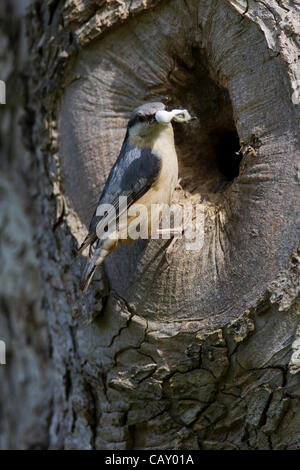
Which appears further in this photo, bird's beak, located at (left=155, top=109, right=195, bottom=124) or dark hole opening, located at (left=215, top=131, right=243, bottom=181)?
dark hole opening, located at (left=215, top=131, right=243, bottom=181)

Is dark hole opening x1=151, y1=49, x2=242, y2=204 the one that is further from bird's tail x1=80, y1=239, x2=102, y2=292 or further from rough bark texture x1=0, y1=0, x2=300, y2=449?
bird's tail x1=80, y1=239, x2=102, y2=292

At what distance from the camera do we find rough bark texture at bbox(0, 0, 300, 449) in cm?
209

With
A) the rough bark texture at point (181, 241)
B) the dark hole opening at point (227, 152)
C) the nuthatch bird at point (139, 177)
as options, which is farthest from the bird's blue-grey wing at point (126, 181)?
the dark hole opening at point (227, 152)

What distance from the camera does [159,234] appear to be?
2336mm

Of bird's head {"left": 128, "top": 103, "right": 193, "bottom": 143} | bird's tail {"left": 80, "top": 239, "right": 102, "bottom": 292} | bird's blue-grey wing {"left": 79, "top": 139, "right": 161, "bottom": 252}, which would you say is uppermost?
bird's head {"left": 128, "top": 103, "right": 193, "bottom": 143}

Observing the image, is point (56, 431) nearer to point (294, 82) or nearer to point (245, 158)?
point (245, 158)

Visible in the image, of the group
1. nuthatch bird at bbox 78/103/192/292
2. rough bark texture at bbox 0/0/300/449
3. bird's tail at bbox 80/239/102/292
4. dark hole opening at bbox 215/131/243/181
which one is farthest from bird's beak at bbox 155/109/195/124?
bird's tail at bbox 80/239/102/292

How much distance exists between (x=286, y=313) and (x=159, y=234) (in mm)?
601

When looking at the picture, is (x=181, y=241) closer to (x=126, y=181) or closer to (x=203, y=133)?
(x=126, y=181)

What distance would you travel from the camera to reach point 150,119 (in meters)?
2.30

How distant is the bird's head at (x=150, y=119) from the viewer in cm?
228

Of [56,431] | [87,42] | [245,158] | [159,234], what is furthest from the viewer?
[56,431]
